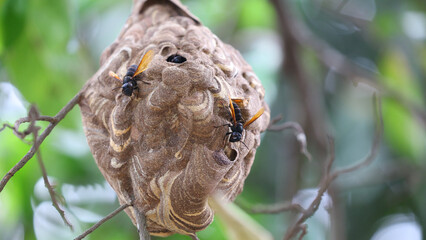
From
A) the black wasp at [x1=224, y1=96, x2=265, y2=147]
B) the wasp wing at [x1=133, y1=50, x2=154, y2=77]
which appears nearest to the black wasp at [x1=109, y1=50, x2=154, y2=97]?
the wasp wing at [x1=133, y1=50, x2=154, y2=77]

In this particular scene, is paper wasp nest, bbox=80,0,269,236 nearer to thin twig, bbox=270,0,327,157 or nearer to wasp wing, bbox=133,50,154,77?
wasp wing, bbox=133,50,154,77

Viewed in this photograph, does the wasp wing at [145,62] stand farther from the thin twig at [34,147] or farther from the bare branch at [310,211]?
the bare branch at [310,211]

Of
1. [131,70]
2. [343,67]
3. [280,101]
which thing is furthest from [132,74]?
[280,101]

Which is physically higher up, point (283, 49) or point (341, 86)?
point (283, 49)

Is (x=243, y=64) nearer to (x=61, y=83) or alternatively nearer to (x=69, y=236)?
(x=61, y=83)

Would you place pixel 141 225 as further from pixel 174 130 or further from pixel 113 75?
pixel 113 75

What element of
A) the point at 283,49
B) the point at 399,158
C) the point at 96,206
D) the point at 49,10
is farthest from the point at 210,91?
the point at 399,158
